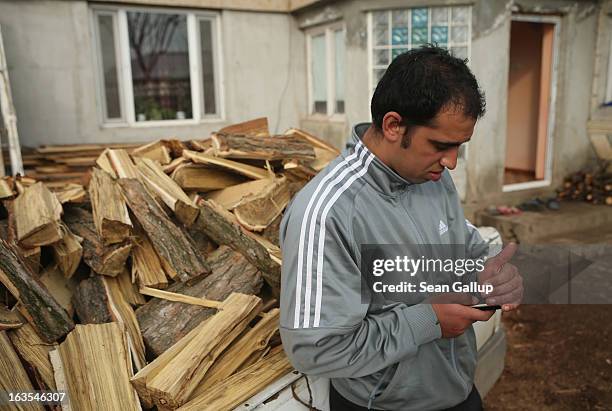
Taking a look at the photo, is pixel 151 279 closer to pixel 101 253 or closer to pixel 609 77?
pixel 101 253

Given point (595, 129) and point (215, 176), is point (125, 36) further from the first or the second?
point (595, 129)

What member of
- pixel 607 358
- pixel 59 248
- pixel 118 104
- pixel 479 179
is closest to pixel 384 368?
pixel 59 248

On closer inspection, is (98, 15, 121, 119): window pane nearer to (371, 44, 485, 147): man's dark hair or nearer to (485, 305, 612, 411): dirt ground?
(485, 305, 612, 411): dirt ground

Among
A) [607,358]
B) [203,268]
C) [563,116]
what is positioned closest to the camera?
[203,268]

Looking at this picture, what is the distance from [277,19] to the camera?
889cm

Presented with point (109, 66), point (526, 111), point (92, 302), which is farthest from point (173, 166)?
point (526, 111)

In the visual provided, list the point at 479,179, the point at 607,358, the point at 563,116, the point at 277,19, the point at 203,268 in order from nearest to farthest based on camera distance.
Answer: the point at 203,268, the point at 607,358, the point at 479,179, the point at 563,116, the point at 277,19

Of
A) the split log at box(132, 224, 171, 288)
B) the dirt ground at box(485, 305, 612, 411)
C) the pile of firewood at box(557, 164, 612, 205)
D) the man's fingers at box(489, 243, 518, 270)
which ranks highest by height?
the man's fingers at box(489, 243, 518, 270)

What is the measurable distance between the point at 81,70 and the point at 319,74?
415cm

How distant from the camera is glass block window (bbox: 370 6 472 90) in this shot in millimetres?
6957

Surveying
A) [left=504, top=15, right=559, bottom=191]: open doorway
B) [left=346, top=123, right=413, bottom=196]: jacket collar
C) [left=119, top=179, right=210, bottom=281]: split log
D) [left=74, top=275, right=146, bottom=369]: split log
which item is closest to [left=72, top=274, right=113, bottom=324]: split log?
[left=74, top=275, right=146, bottom=369]: split log

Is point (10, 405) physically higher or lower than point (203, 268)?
lower

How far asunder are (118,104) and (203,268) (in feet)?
20.6

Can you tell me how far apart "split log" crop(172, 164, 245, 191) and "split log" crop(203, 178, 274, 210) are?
0.24 feet
